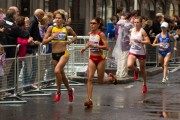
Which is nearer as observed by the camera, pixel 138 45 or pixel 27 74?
pixel 27 74

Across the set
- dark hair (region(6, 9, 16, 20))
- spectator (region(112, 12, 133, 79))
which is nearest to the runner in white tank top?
spectator (region(112, 12, 133, 79))

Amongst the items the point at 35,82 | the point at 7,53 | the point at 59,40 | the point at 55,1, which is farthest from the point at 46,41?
the point at 55,1

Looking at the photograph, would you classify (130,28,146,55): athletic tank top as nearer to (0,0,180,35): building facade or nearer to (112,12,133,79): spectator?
(112,12,133,79): spectator

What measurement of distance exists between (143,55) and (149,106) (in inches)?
127

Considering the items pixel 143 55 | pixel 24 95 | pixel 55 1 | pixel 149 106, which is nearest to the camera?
pixel 149 106

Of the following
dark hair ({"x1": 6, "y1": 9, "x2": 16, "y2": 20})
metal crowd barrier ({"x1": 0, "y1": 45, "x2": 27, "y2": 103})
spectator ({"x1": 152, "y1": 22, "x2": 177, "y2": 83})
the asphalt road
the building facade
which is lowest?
the asphalt road

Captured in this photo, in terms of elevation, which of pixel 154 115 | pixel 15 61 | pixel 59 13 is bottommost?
pixel 154 115

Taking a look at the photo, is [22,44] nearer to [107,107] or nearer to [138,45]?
[107,107]

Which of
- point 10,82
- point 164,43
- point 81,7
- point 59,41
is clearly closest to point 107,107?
point 59,41

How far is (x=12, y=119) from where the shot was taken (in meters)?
10.9

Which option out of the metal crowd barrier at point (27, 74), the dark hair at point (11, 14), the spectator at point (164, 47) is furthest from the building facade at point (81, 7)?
the dark hair at point (11, 14)

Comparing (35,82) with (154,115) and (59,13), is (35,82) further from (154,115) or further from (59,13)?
(154,115)

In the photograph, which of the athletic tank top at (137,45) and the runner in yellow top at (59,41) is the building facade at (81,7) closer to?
the athletic tank top at (137,45)

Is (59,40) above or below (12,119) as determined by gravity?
above
